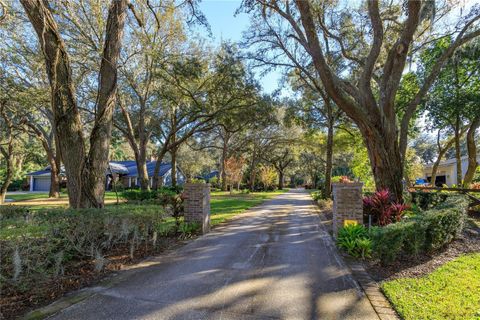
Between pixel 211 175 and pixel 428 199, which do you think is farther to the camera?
pixel 211 175

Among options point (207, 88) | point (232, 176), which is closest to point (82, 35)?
point (207, 88)

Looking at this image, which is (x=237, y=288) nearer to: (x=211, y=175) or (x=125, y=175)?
(x=125, y=175)

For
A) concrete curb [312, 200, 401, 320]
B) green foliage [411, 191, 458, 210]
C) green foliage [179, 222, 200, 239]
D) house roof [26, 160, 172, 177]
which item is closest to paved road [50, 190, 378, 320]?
concrete curb [312, 200, 401, 320]

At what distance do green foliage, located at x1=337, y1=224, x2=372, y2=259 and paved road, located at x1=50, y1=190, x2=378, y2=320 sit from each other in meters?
0.31

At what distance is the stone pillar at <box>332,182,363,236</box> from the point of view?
7508 mm

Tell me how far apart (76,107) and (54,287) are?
375 cm

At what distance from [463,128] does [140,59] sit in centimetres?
2050

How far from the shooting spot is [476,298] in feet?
12.8

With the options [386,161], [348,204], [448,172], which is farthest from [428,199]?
[448,172]

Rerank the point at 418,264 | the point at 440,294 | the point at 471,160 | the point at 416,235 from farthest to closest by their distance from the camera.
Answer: the point at 471,160 < the point at 416,235 < the point at 418,264 < the point at 440,294

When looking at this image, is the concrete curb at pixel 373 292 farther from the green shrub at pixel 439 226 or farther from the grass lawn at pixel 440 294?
the green shrub at pixel 439 226

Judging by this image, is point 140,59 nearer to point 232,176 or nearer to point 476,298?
point 476,298

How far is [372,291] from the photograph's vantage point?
4.34 metres

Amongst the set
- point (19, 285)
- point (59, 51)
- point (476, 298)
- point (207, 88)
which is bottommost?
point (476, 298)
